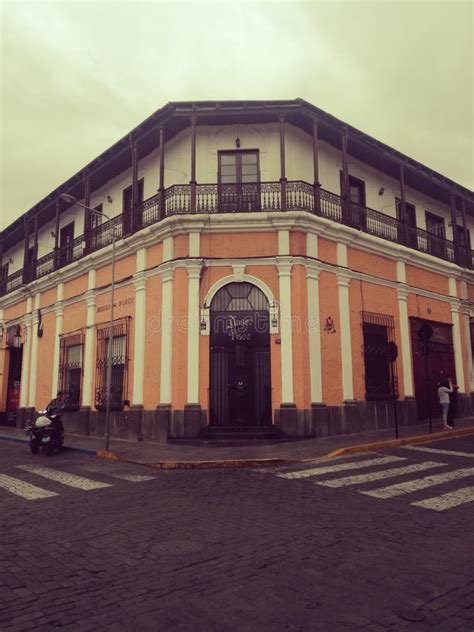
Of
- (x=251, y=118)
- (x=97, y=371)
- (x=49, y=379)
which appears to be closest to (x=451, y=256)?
(x=251, y=118)

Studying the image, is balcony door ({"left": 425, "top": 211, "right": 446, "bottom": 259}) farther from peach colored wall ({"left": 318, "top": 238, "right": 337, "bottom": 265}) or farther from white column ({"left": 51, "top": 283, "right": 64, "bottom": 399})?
white column ({"left": 51, "top": 283, "right": 64, "bottom": 399})

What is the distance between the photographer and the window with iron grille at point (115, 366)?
1605 cm

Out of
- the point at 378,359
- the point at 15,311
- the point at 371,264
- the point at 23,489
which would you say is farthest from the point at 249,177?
the point at 15,311

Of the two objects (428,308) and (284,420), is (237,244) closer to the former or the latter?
(284,420)

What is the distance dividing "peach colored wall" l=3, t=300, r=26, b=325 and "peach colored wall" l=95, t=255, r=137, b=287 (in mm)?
8179

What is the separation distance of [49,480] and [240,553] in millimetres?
5288

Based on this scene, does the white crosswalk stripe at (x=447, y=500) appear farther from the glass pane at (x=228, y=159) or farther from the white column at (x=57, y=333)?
the white column at (x=57, y=333)

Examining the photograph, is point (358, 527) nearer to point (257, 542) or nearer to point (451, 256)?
point (257, 542)

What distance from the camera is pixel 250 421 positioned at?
44.9ft

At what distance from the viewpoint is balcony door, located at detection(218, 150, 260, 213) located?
584 inches

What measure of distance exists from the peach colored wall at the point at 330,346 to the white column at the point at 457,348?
Answer: 7.42 m

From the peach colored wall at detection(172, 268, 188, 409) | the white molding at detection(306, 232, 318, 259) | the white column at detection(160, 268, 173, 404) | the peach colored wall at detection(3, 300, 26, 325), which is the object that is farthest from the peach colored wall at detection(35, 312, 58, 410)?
the white molding at detection(306, 232, 318, 259)

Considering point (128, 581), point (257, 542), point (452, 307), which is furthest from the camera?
point (452, 307)

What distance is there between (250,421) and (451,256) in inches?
504
